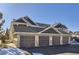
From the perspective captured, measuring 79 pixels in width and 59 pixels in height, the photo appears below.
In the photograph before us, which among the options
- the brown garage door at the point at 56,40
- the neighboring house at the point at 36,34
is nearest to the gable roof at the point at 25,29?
the neighboring house at the point at 36,34

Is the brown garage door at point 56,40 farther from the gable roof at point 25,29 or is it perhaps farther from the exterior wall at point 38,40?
the gable roof at point 25,29

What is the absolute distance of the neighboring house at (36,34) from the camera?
233 cm

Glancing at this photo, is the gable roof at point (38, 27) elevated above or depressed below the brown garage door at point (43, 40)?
above

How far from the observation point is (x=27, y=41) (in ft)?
7.70

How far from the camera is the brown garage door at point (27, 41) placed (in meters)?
2.34

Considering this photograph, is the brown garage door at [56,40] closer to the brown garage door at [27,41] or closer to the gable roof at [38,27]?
the gable roof at [38,27]

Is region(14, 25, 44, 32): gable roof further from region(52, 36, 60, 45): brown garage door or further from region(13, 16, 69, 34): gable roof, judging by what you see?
region(52, 36, 60, 45): brown garage door

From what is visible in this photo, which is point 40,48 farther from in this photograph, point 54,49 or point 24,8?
point 24,8

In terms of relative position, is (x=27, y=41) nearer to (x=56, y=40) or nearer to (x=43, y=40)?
(x=43, y=40)

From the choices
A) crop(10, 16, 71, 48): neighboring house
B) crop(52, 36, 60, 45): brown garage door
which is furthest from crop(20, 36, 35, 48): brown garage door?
crop(52, 36, 60, 45): brown garage door

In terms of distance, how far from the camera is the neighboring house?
7.66ft
